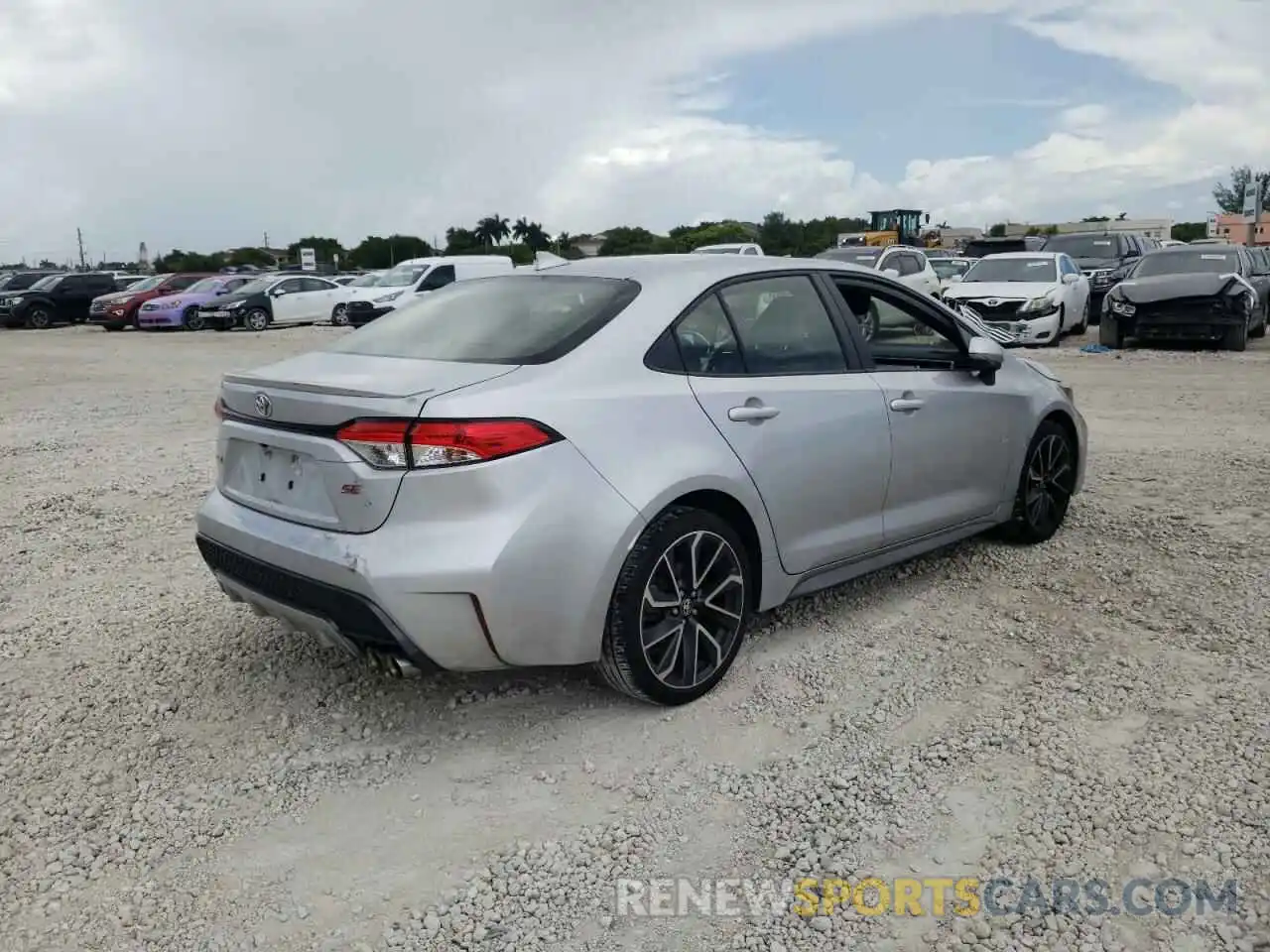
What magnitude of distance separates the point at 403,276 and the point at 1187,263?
53.3 ft

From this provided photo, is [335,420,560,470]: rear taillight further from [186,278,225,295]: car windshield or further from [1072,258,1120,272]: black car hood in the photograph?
[186,278,225,295]: car windshield

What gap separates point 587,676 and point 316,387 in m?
1.48

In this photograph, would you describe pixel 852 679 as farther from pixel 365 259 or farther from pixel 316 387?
pixel 365 259

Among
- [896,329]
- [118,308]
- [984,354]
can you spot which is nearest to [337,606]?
[896,329]

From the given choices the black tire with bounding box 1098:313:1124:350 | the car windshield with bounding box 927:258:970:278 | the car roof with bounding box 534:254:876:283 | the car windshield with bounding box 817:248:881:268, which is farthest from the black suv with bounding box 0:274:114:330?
the car roof with bounding box 534:254:876:283

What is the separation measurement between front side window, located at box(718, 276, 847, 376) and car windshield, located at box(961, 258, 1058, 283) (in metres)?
13.9

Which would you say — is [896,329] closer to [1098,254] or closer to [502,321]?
[502,321]

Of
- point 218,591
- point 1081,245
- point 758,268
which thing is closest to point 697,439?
point 758,268

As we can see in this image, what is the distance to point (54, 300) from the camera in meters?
29.7

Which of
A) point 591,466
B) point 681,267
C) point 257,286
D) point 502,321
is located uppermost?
point 257,286

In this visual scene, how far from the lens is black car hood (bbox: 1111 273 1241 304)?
47.8 ft

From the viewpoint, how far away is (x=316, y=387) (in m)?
3.36

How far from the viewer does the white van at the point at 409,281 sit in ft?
76.4

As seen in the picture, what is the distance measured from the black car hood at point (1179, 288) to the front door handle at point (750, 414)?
12955 millimetres
